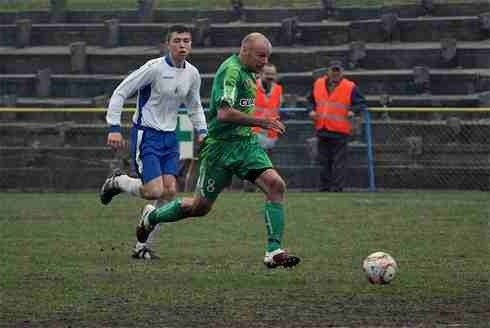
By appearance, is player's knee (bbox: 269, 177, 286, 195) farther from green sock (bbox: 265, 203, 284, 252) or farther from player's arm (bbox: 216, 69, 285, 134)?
player's arm (bbox: 216, 69, 285, 134)

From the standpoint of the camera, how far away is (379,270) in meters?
10.1

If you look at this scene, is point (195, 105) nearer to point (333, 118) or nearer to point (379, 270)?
point (379, 270)

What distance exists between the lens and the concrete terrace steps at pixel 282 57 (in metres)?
24.8

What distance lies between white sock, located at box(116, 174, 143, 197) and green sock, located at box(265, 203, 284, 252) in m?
2.31

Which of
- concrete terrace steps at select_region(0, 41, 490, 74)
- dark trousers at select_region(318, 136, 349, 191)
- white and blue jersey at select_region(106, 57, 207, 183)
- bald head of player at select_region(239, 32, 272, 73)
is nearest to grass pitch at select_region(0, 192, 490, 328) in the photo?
white and blue jersey at select_region(106, 57, 207, 183)

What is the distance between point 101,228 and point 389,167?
8005 mm

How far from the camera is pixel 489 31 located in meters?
25.1

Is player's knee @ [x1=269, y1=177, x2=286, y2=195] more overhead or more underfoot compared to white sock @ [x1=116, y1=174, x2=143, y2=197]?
more underfoot

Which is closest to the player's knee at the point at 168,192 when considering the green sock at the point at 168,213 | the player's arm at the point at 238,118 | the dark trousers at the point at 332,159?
the green sock at the point at 168,213

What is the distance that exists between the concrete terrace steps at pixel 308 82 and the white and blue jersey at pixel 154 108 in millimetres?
12188

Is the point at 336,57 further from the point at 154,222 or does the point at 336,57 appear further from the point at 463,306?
the point at 463,306

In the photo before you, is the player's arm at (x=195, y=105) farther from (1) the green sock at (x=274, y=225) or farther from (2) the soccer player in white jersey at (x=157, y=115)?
(1) the green sock at (x=274, y=225)

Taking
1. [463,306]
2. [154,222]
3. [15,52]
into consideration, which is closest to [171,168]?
[154,222]

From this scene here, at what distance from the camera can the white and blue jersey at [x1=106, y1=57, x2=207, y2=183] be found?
12.3 metres
